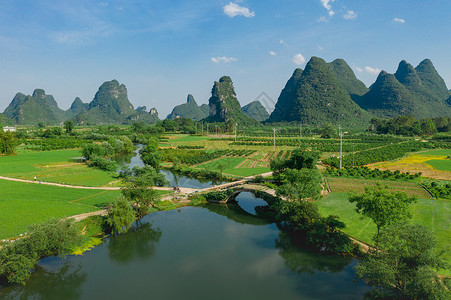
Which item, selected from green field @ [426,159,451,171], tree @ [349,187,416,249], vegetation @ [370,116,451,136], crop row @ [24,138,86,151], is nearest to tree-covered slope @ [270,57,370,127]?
vegetation @ [370,116,451,136]

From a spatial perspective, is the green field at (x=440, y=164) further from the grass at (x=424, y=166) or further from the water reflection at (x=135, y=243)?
the water reflection at (x=135, y=243)

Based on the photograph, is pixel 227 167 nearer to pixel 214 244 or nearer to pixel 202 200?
pixel 202 200

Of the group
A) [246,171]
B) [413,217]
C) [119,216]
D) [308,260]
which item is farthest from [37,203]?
[413,217]

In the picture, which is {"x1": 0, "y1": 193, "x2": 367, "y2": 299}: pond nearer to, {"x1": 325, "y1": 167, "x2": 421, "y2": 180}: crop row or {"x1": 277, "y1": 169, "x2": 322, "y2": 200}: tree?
{"x1": 277, "y1": 169, "x2": 322, "y2": 200}: tree

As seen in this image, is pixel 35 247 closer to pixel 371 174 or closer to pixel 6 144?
pixel 371 174

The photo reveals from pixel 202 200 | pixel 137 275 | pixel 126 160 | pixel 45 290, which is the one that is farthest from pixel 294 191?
pixel 126 160

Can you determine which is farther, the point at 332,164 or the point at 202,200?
the point at 332,164

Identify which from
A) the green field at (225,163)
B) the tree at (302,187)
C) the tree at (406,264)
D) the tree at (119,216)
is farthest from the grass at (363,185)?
the tree at (119,216)
